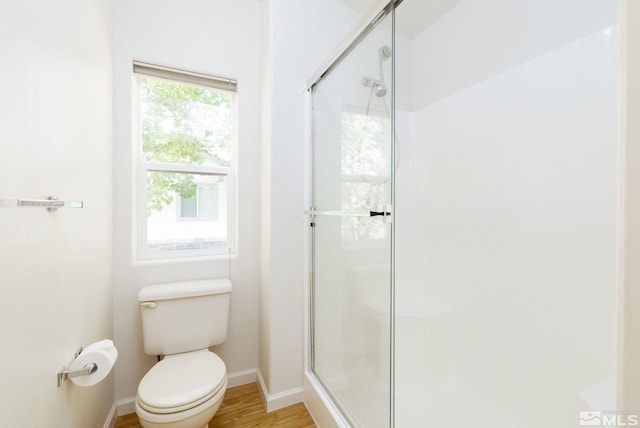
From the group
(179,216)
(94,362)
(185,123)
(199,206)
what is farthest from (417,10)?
(94,362)

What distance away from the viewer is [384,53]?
106 centimetres

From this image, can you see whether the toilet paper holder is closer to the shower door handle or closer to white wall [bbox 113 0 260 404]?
white wall [bbox 113 0 260 404]

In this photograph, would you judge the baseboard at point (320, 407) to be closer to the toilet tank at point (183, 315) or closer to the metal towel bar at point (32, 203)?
the toilet tank at point (183, 315)

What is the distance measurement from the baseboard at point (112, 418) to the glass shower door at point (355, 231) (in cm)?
114

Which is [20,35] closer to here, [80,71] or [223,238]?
[80,71]

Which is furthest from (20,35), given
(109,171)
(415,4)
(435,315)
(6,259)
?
(435,315)

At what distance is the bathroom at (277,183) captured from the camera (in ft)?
2.71

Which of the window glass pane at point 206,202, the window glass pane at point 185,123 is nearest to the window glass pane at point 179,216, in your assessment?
the window glass pane at point 206,202

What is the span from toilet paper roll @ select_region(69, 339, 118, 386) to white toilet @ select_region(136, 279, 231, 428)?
0.28 m

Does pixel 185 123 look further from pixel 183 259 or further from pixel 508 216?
pixel 508 216

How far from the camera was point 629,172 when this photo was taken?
392mm

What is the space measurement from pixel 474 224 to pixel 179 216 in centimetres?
187

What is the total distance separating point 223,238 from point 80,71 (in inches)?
45.5

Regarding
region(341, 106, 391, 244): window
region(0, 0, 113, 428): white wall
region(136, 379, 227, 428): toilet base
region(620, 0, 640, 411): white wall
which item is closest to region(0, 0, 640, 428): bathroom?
region(0, 0, 113, 428): white wall
